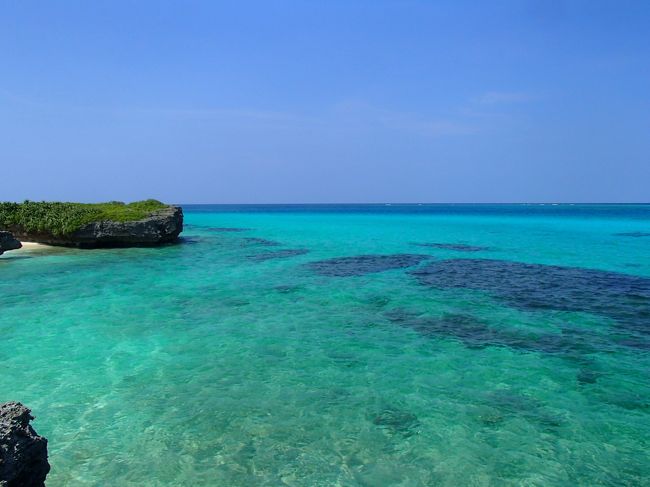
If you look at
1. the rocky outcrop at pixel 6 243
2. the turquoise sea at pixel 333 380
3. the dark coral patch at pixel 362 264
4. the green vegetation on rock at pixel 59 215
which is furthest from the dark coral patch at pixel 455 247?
the rocky outcrop at pixel 6 243

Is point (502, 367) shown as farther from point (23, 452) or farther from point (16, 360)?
point (16, 360)

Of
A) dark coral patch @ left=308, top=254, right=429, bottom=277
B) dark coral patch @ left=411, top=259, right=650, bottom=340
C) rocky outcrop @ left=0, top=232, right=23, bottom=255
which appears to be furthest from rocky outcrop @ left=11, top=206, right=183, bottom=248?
dark coral patch @ left=411, top=259, right=650, bottom=340

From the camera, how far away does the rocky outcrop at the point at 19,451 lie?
4352 mm

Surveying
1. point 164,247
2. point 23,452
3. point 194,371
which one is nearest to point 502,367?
point 194,371

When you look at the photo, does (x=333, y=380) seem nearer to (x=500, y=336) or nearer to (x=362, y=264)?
(x=500, y=336)

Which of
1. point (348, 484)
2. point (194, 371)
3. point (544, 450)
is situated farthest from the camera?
point (194, 371)

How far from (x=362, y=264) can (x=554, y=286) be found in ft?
34.2

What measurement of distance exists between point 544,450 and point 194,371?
699 centimetres

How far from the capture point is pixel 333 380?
30.7 feet

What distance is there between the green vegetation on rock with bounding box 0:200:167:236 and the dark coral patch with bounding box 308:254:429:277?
16.4 metres

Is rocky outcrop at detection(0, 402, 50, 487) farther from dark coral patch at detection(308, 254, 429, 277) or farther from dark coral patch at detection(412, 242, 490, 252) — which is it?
dark coral patch at detection(412, 242, 490, 252)

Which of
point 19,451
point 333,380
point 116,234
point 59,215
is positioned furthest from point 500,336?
point 59,215

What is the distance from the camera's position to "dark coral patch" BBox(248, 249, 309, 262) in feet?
94.3

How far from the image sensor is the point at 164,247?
110ft
